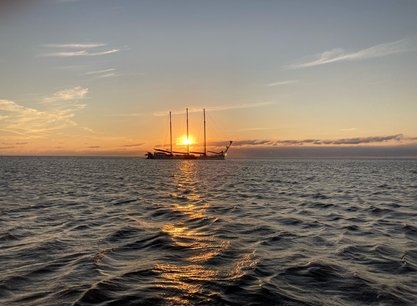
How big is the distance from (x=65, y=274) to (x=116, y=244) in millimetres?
4144

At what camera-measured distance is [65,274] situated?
34.7ft

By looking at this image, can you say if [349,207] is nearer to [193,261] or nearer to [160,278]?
[193,261]

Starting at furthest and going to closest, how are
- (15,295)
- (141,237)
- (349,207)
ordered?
(349,207) → (141,237) → (15,295)

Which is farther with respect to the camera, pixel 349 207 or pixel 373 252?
pixel 349 207

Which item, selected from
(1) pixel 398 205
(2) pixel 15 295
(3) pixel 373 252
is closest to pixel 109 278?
(2) pixel 15 295

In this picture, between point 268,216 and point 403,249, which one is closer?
point 403,249

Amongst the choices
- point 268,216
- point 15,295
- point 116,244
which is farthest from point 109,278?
point 268,216

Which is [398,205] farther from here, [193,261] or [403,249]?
[193,261]

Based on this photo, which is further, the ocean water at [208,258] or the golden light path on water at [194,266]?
the golden light path on water at [194,266]

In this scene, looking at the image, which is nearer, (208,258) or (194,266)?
(194,266)

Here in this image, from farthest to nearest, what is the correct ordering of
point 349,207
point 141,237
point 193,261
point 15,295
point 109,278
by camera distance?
point 349,207, point 141,237, point 193,261, point 109,278, point 15,295

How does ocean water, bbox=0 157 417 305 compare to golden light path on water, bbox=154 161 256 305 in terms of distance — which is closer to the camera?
ocean water, bbox=0 157 417 305

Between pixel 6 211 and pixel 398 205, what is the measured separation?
94.2 feet

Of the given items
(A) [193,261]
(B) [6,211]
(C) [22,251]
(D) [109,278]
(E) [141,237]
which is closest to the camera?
(D) [109,278]
